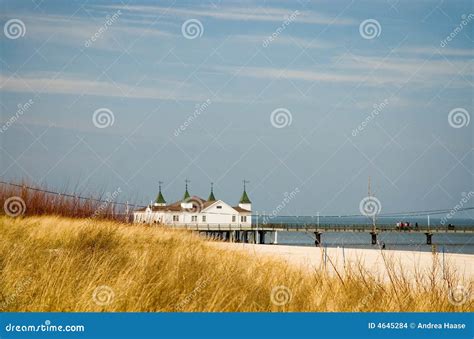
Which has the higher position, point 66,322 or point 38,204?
point 38,204

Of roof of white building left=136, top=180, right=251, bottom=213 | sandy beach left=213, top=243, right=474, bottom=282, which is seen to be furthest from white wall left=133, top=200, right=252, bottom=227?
sandy beach left=213, top=243, right=474, bottom=282

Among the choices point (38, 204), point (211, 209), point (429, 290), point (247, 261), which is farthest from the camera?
point (211, 209)

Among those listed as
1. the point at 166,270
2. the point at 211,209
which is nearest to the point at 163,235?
the point at 166,270

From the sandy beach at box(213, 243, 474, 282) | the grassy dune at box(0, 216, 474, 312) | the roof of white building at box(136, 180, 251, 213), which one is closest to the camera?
the grassy dune at box(0, 216, 474, 312)

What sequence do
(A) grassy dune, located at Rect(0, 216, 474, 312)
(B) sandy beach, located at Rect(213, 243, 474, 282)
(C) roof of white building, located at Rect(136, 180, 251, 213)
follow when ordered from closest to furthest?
(A) grassy dune, located at Rect(0, 216, 474, 312)
(B) sandy beach, located at Rect(213, 243, 474, 282)
(C) roof of white building, located at Rect(136, 180, 251, 213)

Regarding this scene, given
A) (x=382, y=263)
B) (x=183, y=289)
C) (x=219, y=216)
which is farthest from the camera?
(x=219, y=216)

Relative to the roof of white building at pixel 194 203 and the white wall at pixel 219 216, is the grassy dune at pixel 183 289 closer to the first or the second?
the roof of white building at pixel 194 203

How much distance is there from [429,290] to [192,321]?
269cm

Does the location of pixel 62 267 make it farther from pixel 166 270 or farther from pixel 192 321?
pixel 192 321

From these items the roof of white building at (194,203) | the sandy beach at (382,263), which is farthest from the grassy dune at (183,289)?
the roof of white building at (194,203)

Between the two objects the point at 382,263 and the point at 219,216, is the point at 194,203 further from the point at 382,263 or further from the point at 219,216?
the point at 382,263

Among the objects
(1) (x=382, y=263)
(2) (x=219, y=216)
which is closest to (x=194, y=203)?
(2) (x=219, y=216)

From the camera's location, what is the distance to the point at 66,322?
5301 millimetres

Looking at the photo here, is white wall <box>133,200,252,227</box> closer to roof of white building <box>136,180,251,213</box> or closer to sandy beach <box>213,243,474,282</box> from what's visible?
roof of white building <box>136,180,251,213</box>
